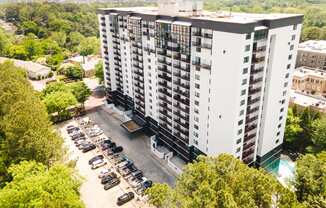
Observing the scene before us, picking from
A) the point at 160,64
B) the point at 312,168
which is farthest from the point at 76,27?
the point at 312,168

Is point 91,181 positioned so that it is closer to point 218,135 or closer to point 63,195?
point 63,195

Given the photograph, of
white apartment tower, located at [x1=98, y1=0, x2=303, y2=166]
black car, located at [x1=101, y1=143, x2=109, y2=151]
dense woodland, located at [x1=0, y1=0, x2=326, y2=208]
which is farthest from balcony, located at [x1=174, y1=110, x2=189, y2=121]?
black car, located at [x1=101, y1=143, x2=109, y2=151]

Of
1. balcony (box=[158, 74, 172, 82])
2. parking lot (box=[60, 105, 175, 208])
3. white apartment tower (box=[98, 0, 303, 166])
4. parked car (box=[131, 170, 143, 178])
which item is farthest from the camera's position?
balcony (box=[158, 74, 172, 82])

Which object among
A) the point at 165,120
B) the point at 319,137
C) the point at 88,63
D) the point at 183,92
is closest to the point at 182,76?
the point at 183,92

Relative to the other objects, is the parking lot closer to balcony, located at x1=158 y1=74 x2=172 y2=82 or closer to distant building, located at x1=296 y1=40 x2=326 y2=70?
balcony, located at x1=158 y1=74 x2=172 y2=82

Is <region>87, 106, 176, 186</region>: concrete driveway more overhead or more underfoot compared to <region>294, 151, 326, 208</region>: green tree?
more underfoot

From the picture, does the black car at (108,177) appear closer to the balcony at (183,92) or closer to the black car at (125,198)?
the black car at (125,198)
